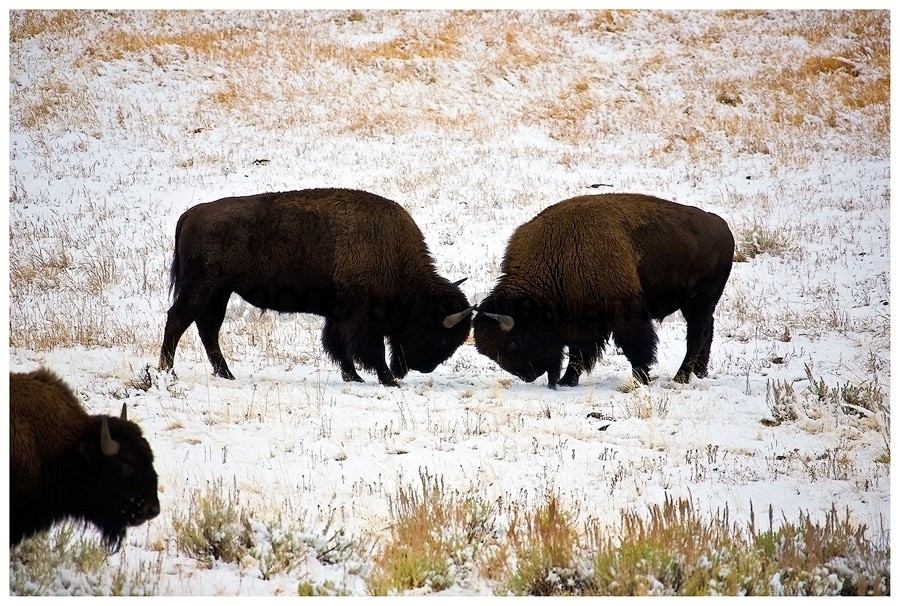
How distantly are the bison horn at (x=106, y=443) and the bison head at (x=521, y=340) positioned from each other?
4624 millimetres

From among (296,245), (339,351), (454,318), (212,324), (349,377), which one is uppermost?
(296,245)

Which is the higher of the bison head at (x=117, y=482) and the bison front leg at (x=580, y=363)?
the bison head at (x=117, y=482)

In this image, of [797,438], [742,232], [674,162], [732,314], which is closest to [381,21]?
[674,162]

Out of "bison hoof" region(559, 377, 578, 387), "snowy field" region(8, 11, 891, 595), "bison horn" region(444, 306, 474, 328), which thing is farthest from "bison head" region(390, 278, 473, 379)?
"bison hoof" region(559, 377, 578, 387)

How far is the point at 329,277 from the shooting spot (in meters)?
8.58

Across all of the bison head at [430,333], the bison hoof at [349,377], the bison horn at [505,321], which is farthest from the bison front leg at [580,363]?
the bison hoof at [349,377]

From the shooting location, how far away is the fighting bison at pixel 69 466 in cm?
421

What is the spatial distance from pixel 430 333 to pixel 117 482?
4622mm

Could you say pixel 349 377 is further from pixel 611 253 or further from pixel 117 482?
pixel 117 482

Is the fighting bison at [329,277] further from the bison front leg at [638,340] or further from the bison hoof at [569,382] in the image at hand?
the bison front leg at [638,340]

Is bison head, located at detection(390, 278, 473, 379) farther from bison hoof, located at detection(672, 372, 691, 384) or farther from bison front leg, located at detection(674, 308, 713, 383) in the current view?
bison front leg, located at detection(674, 308, 713, 383)

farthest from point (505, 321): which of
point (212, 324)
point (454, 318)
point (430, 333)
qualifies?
point (212, 324)
